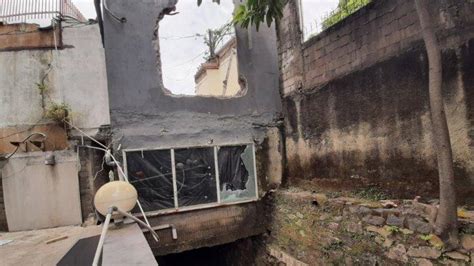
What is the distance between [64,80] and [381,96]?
5658 millimetres

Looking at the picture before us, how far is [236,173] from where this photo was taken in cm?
659

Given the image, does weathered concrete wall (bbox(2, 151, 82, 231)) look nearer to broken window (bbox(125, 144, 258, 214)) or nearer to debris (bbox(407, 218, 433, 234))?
broken window (bbox(125, 144, 258, 214))

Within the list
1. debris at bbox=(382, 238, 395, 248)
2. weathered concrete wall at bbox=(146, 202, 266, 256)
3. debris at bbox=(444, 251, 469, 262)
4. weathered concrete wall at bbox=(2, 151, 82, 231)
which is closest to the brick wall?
debris at bbox=(444, 251, 469, 262)

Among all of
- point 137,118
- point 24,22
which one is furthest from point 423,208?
point 24,22

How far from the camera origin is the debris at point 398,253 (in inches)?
141

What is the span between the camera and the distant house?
9.59 metres

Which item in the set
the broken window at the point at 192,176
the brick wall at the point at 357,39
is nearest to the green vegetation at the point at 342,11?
the brick wall at the point at 357,39

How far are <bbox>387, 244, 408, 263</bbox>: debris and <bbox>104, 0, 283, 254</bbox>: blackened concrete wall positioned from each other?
10.7 ft

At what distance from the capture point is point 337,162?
5277mm

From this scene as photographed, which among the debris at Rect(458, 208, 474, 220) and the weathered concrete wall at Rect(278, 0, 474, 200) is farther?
the weathered concrete wall at Rect(278, 0, 474, 200)

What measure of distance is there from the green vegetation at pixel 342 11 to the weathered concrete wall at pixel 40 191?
5.35 m

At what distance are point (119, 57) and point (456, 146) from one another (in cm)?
544

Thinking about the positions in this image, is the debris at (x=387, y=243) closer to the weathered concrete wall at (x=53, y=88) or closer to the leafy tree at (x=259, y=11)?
the leafy tree at (x=259, y=11)

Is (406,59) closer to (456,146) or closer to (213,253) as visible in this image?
(456,146)
